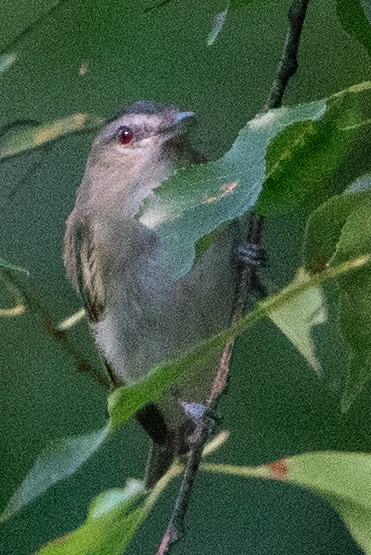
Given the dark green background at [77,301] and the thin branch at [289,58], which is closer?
the thin branch at [289,58]

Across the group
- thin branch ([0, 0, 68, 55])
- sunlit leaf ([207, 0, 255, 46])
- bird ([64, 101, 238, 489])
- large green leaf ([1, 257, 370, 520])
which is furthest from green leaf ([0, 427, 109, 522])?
bird ([64, 101, 238, 489])

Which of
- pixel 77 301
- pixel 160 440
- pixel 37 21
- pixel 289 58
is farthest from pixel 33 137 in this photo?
pixel 77 301

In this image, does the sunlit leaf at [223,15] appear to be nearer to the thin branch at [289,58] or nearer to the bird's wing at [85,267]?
the thin branch at [289,58]

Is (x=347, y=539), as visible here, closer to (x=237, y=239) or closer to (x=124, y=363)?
(x=124, y=363)

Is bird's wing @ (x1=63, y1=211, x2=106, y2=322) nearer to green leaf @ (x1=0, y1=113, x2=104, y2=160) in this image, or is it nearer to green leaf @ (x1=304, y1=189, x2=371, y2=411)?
green leaf @ (x1=0, y1=113, x2=104, y2=160)

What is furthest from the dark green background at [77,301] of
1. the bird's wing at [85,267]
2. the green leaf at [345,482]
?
the green leaf at [345,482]
